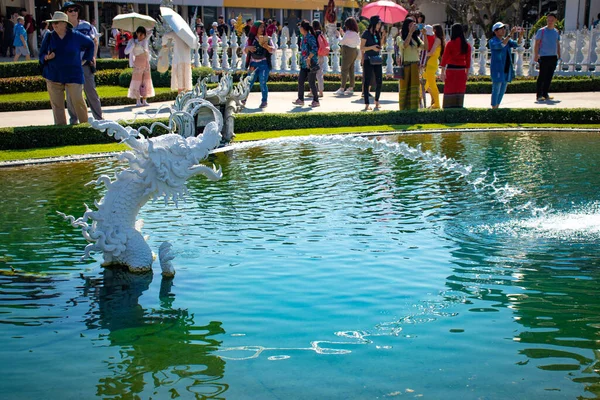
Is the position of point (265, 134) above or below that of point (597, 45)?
below

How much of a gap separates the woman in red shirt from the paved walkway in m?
2.03

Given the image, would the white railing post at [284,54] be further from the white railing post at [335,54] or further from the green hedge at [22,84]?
the green hedge at [22,84]

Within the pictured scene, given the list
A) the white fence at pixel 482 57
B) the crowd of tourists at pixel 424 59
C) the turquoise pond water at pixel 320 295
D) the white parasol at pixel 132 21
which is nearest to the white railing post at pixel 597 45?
the white fence at pixel 482 57

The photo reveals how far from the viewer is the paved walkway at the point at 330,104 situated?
1672 cm

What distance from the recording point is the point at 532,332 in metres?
5.33

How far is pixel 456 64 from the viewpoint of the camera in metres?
15.9

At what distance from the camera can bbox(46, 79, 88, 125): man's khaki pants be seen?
13023 millimetres

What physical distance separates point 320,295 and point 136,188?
2021mm

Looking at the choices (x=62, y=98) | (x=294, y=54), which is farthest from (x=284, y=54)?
(x=62, y=98)

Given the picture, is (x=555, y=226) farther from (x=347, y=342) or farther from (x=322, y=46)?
(x=322, y=46)

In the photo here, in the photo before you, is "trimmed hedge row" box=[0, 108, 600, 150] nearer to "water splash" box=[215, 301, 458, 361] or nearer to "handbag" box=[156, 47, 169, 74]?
"handbag" box=[156, 47, 169, 74]

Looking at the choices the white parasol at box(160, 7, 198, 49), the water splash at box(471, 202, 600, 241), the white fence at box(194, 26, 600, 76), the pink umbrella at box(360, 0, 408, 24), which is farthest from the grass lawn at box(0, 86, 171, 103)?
the water splash at box(471, 202, 600, 241)

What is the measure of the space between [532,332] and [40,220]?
5677 mm

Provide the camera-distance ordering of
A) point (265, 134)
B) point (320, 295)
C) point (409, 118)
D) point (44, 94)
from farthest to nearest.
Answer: point (44, 94) → point (409, 118) → point (265, 134) → point (320, 295)
